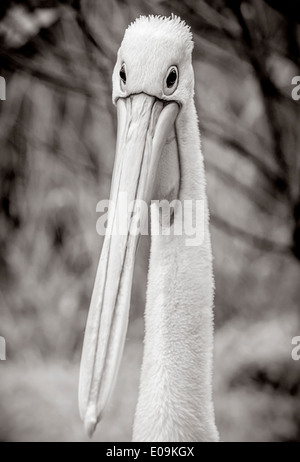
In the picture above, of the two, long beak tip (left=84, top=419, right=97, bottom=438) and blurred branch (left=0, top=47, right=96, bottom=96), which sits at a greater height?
blurred branch (left=0, top=47, right=96, bottom=96)

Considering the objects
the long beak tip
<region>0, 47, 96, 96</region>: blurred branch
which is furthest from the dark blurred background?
the long beak tip

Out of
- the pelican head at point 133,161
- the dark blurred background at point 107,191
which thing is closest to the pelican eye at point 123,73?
the pelican head at point 133,161

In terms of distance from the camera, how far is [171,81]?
4.41 ft

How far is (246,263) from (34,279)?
675mm

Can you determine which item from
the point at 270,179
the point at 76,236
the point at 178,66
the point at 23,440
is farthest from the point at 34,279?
the point at 178,66

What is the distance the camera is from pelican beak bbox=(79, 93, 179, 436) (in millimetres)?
1215

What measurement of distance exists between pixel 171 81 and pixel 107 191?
2.31ft

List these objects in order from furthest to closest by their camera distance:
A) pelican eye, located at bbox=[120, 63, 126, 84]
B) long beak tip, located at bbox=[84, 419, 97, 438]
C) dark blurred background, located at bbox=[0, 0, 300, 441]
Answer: dark blurred background, located at bbox=[0, 0, 300, 441]
pelican eye, located at bbox=[120, 63, 126, 84]
long beak tip, located at bbox=[84, 419, 97, 438]

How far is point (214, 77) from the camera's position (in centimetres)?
196

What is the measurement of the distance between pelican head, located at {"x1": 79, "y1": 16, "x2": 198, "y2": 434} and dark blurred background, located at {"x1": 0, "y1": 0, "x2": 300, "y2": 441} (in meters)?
0.59

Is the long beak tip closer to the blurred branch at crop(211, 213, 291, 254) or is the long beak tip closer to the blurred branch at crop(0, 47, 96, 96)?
the blurred branch at crop(211, 213, 291, 254)

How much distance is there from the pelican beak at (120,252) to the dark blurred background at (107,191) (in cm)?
66

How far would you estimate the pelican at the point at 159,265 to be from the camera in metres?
1.24
